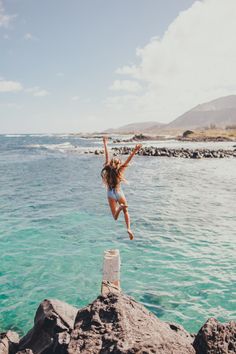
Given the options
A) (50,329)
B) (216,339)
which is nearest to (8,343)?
(50,329)

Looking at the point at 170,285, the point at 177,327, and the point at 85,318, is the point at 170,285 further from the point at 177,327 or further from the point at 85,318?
the point at 85,318

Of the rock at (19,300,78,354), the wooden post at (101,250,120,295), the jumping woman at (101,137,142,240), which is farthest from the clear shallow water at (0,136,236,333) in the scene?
the jumping woman at (101,137,142,240)

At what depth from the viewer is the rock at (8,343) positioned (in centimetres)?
705

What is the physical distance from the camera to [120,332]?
18.3 ft

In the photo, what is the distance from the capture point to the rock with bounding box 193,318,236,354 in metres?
5.41

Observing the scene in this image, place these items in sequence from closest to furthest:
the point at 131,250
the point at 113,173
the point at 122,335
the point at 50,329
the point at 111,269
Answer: the point at 122,335
the point at 50,329
the point at 111,269
the point at 113,173
the point at 131,250

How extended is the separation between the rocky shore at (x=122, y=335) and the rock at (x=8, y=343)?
37mm

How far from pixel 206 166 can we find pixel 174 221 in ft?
87.1

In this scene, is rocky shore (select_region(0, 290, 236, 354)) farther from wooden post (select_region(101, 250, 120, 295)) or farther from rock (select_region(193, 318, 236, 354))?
wooden post (select_region(101, 250, 120, 295))

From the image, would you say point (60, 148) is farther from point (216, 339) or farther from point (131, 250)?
point (216, 339)

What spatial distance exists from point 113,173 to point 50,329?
3665 mm

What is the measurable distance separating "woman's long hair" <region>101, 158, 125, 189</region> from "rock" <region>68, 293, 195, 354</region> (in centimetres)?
284

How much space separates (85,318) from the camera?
20.5 feet

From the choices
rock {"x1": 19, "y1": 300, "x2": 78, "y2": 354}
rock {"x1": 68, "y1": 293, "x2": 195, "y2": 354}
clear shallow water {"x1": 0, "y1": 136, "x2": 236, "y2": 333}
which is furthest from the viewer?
clear shallow water {"x1": 0, "y1": 136, "x2": 236, "y2": 333}
